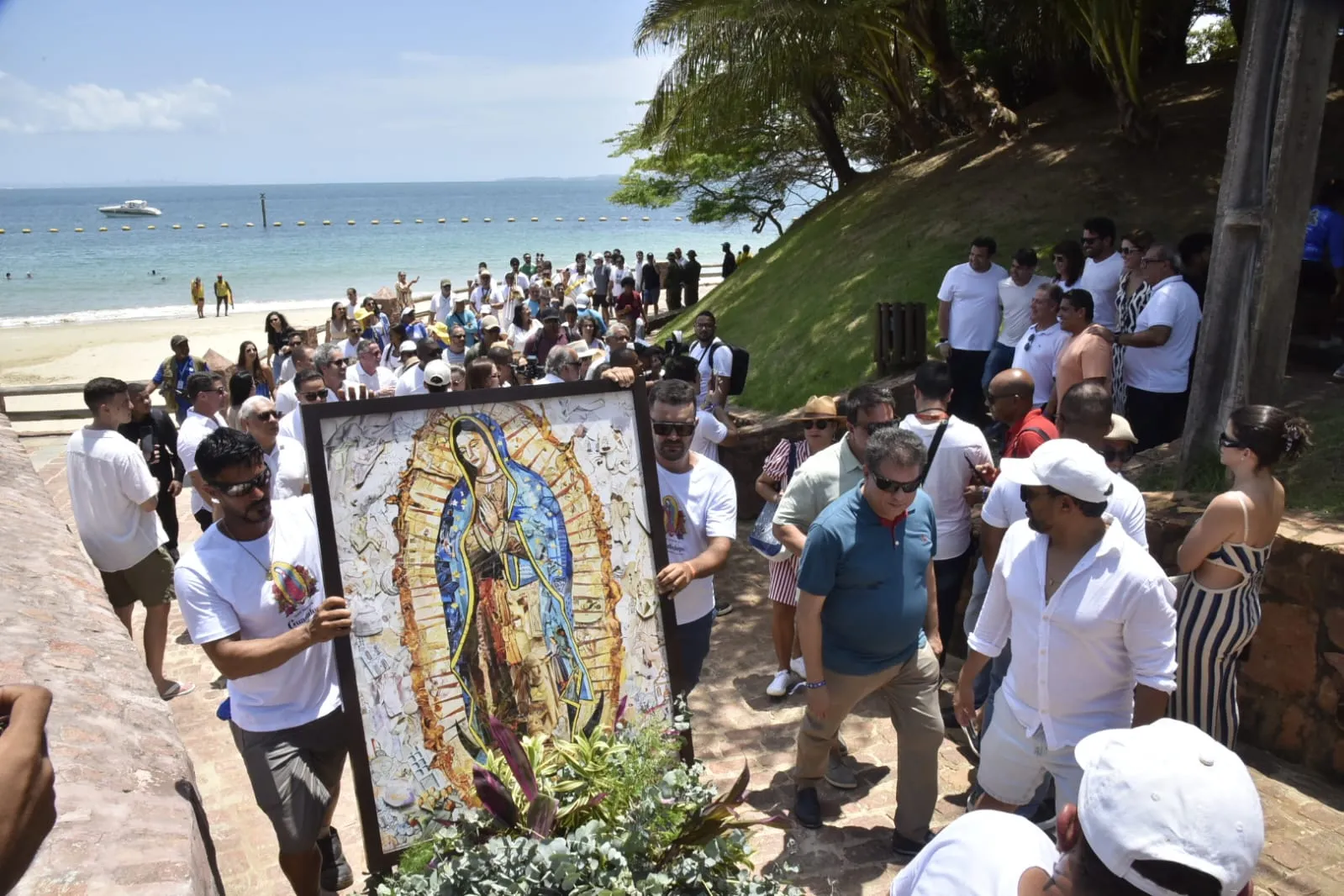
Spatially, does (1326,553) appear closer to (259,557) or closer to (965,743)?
(965,743)

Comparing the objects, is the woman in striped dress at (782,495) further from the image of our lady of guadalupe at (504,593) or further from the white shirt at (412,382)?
the white shirt at (412,382)

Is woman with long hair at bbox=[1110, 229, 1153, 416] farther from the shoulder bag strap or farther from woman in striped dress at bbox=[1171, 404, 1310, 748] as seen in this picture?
woman in striped dress at bbox=[1171, 404, 1310, 748]

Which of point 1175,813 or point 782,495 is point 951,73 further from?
point 1175,813

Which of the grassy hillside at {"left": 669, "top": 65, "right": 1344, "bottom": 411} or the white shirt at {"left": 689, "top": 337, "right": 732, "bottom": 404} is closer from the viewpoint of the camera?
the white shirt at {"left": 689, "top": 337, "right": 732, "bottom": 404}

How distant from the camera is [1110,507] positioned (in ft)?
14.9

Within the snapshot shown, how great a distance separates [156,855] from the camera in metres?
2.55

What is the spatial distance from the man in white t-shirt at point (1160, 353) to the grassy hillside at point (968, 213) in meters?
3.57

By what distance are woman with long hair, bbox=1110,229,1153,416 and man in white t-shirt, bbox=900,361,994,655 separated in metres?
2.67

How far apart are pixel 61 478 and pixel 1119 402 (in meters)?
12.5

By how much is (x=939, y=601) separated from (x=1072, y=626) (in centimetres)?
258

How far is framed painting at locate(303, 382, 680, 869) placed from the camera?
330 centimetres

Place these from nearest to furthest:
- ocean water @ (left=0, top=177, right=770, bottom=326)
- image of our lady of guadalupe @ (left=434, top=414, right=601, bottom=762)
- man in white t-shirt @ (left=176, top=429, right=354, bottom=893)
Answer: image of our lady of guadalupe @ (left=434, top=414, right=601, bottom=762), man in white t-shirt @ (left=176, top=429, right=354, bottom=893), ocean water @ (left=0, top=177, right=770, bottom=326)

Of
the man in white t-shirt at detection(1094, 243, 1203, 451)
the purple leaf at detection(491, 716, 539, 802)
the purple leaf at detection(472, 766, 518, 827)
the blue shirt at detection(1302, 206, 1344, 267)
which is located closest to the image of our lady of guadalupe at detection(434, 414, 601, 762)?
the purple leaf at detection(491, 716, 539, 802)

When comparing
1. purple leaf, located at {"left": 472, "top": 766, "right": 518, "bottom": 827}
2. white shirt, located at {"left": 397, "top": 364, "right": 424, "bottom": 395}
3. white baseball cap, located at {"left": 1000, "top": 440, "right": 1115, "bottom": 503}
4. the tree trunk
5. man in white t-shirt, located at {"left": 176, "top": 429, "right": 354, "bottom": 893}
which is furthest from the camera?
the tree trunk
